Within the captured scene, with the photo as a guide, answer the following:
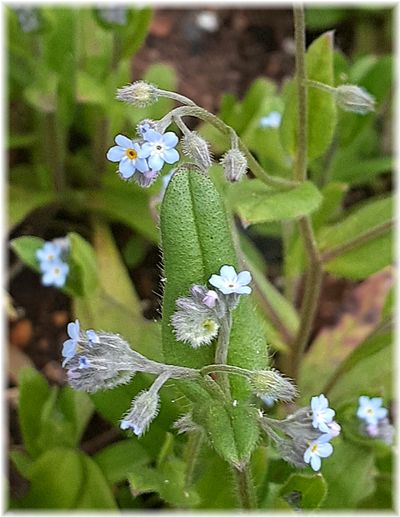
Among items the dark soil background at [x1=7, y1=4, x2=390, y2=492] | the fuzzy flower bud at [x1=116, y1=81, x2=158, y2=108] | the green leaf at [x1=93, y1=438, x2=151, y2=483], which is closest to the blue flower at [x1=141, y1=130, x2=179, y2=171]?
the fuzzy flower bud at [x1=116, y1=81, x2=158, y2=108]

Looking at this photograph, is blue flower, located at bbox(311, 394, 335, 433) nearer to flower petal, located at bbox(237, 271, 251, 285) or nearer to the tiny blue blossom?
flower petal, located at bbox(237, 271, 251, 285)

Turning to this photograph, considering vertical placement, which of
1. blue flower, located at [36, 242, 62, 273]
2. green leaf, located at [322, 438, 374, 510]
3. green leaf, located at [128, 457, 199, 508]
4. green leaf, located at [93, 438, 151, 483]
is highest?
blue flower, located at [36, 242, 62, 273]

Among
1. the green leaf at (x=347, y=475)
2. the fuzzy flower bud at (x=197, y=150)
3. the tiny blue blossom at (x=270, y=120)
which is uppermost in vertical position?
the fuzzy flower bud at (x=197, y=150)

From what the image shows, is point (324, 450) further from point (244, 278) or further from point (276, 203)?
point (276, 203)

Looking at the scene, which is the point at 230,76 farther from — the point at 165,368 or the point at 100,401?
the point at 165,368

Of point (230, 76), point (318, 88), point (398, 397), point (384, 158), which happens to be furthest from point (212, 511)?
point (230, 76)

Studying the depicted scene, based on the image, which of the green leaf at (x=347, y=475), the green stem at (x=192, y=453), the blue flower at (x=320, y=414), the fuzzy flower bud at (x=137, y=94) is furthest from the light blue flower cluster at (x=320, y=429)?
the fuzzy flower bud at (x=137, y=94)

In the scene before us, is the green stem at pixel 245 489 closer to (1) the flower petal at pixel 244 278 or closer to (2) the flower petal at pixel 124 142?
(1) the flower petal at pixel 244 278

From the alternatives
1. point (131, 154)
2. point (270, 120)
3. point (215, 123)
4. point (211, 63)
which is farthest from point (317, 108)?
point (211, 63)
